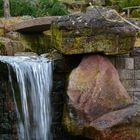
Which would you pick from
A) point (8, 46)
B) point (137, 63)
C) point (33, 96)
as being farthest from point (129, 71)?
point (8, 46)

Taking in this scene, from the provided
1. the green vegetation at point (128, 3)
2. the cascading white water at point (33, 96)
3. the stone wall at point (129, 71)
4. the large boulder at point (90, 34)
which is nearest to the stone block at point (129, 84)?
the stone wall at point (129, 71)

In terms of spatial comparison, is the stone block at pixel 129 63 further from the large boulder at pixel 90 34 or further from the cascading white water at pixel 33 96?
the cascading white water at pixel 33 96

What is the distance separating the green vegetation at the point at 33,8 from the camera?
15546mm

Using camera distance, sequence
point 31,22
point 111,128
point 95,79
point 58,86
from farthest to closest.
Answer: point 31,22 < point 58,86 < point 95,79 < point 111,128

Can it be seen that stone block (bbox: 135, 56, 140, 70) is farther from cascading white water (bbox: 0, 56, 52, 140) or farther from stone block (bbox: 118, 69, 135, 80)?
cascading white water (bbox: 0, 56, 52, 140)

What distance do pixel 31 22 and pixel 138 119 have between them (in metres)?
3.94

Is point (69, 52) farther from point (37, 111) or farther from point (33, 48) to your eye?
point (33, 48)

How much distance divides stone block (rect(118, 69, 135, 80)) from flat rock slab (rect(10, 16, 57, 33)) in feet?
7.26

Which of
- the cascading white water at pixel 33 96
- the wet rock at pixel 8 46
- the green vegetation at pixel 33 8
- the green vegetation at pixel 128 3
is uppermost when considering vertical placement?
the green vegetation at pixel 128 3

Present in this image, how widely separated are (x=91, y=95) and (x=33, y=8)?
6861 millimetres

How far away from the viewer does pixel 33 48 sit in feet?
40.2

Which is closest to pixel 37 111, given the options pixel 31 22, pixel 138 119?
pixel 138 119

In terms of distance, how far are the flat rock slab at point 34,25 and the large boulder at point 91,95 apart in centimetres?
228

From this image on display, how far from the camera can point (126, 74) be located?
10.5 meters
